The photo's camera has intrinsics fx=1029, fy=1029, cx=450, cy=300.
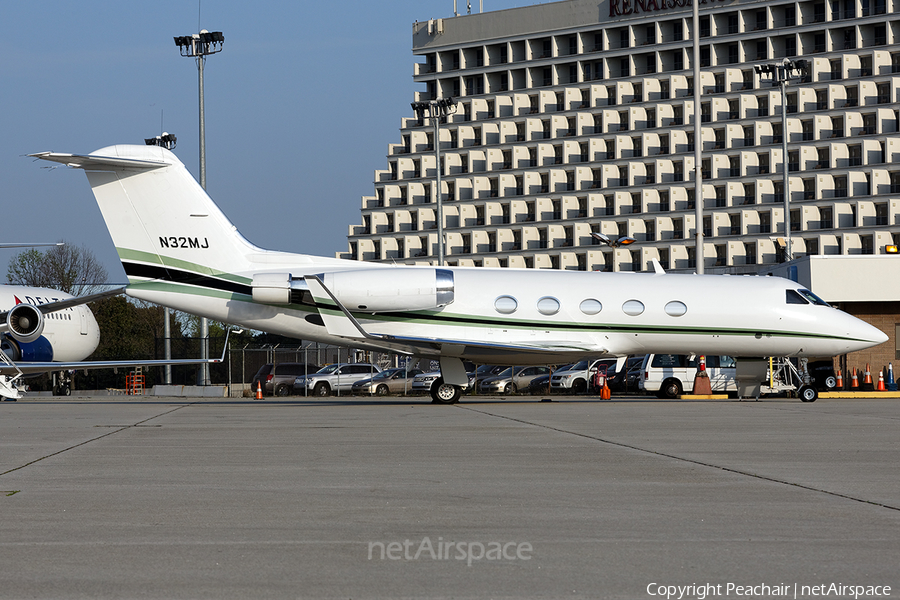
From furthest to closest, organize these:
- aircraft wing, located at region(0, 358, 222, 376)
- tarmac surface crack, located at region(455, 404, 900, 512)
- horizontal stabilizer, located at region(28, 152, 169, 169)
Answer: aircraft wing, located at region(0, 358, 222, 376), horizontal stabilizer, located at region(28, 152, 169, 169), tarmac surface crack, located at region(455, 404, 900, 512)

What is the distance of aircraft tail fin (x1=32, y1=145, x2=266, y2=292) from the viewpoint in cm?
2258

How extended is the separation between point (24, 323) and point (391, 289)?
12.6 meters

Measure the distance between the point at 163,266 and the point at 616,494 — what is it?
17.2m

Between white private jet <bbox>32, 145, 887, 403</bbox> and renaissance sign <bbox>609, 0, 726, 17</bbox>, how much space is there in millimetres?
85680

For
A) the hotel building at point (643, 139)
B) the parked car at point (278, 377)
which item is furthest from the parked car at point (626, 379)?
the hotel building at point (643, 139)

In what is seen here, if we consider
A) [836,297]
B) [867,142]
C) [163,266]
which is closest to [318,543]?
[163,266]

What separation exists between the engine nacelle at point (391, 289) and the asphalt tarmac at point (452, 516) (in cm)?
917

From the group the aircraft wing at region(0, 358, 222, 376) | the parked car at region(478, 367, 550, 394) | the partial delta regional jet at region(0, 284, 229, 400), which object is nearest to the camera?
the aircraft wing at region(0, 358, 222, 376)

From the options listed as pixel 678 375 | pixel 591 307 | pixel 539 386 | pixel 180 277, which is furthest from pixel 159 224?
pixel 539 386

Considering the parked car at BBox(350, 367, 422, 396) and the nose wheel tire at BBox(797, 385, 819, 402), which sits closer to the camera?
the nose wheel tire at BBox(797, 385, 819, 402)

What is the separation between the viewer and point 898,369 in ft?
116

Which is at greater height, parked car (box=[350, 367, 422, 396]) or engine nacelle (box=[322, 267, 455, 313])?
engine nacelle (box=[322, 267, 455, 313])

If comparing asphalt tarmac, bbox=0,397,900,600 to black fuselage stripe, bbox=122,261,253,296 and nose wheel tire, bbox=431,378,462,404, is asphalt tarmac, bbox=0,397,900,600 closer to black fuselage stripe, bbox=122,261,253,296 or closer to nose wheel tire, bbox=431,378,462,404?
black fuselage stripe, bbox=122,261,253,296

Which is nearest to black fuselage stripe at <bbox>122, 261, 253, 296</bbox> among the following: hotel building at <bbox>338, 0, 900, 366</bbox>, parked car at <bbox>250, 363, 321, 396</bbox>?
parked car at <bbox>250, 363, 321, 396</bbox>
